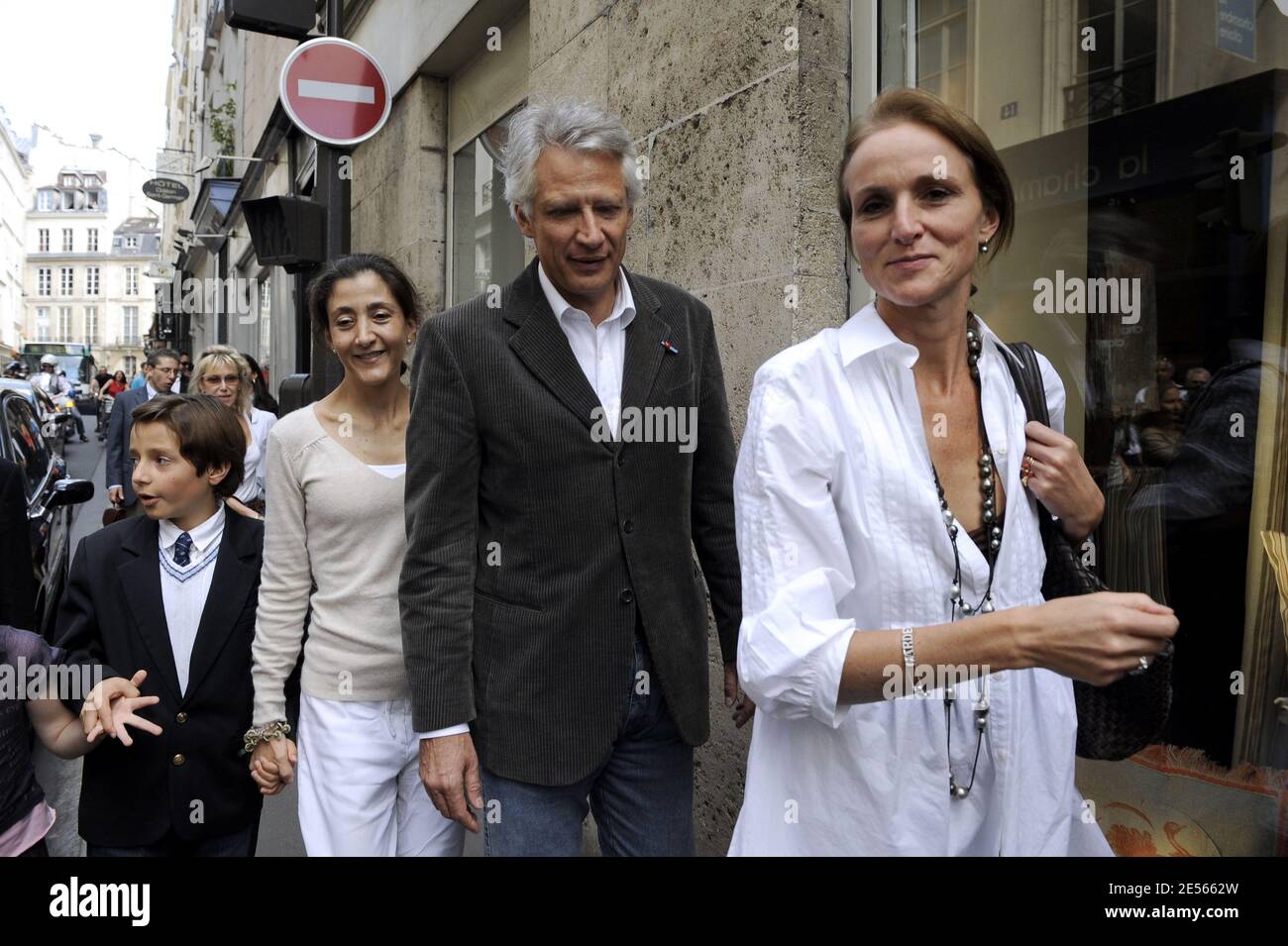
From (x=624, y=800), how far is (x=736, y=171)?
7.49 ft

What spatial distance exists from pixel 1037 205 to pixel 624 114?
208cm

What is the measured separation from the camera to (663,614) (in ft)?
7.36

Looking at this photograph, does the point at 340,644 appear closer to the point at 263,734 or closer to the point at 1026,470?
the point at 263,734

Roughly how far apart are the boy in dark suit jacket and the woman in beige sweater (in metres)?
0.09

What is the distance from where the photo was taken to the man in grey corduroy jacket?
2154 millimetres

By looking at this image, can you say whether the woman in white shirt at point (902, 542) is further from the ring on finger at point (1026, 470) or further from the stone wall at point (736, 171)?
the stone wall at point (736, 171)

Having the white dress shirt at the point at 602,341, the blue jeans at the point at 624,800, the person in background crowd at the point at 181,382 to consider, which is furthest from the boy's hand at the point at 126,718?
the person in background crowd at the point at 181,382

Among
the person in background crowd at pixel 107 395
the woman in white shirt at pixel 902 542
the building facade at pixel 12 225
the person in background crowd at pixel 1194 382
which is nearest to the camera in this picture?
the woman in white shirt at pixel 902 542

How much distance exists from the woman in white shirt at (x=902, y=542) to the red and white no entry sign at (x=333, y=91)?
507cm

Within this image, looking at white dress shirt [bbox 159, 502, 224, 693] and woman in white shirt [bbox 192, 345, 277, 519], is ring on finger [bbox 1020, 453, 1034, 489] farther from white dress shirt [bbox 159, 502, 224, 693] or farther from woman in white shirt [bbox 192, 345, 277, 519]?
woman in white shirt [bbox 192, 345, 277, 519]

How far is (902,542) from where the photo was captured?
154cm

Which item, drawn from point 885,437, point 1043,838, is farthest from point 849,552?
point 1043,838

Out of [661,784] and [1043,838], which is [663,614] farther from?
[1043,838]

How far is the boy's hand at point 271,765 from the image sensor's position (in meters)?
2.49
